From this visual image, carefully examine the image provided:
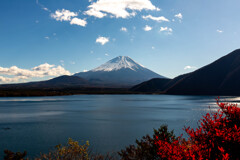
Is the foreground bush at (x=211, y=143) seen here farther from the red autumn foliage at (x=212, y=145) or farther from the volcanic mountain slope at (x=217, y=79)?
the volcanic mountain slope at (x=217, y=79)

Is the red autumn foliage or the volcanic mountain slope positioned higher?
the volcanic mountain slope

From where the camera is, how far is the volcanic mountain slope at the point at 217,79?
164613mm

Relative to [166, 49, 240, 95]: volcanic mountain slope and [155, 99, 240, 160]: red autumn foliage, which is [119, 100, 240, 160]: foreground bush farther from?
[166, 49, 240, 95]: volcanic mountain slope

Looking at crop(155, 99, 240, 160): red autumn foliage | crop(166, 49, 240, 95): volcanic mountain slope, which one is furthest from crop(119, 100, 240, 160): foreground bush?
crop(166, 49, 240, 95): volcanic mountain slope

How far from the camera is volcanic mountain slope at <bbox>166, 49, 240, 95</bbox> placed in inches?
6481

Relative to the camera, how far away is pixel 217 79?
177375 millimetres

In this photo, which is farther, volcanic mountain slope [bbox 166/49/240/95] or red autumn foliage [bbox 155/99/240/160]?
volcanic mountain slope [bbox 166/49/240/95]

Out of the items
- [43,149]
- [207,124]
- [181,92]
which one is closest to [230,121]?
[207,124]

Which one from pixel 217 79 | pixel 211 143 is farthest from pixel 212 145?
pixel 217 79

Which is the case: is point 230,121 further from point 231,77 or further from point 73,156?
point 231,77

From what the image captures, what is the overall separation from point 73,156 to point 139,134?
2039cm

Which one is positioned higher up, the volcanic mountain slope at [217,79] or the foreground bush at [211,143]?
the volcanic mountain slope at [217,79]

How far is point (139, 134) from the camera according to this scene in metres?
30.0

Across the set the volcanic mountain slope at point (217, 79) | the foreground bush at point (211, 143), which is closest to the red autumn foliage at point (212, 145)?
the foreground bush at point (211, 143)
